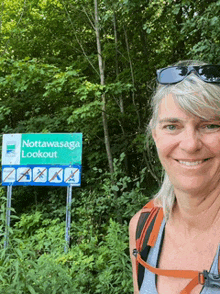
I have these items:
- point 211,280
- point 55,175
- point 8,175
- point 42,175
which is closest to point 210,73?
point 211,280

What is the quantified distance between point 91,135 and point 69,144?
4.22 ft

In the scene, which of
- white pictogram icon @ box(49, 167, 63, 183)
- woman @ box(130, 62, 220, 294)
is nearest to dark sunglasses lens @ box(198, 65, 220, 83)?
woman @ box(130, 62, 220, 294)

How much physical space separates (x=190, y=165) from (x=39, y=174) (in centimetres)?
472

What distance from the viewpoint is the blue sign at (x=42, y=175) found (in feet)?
17.2

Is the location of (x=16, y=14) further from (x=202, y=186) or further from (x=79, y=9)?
(x=202, y=186)

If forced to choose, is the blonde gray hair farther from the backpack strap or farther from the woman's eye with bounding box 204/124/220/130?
the backpack strap

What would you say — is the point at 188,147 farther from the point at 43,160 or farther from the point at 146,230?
the point at 43,160

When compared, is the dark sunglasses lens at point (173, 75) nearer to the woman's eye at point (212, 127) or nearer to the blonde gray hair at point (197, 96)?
the blonde gray hair at point (197, 96)

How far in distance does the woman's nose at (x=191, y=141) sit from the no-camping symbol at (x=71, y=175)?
438 cm

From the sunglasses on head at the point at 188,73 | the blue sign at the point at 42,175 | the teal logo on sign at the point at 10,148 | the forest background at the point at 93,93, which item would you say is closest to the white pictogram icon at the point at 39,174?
the blue sign at the point at 42,175

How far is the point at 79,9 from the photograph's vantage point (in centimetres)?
631

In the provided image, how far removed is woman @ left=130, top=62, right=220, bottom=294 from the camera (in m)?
0.89

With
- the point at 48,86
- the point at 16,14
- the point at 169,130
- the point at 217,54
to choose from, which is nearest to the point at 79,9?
the point at 16,14

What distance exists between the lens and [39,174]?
542cm
